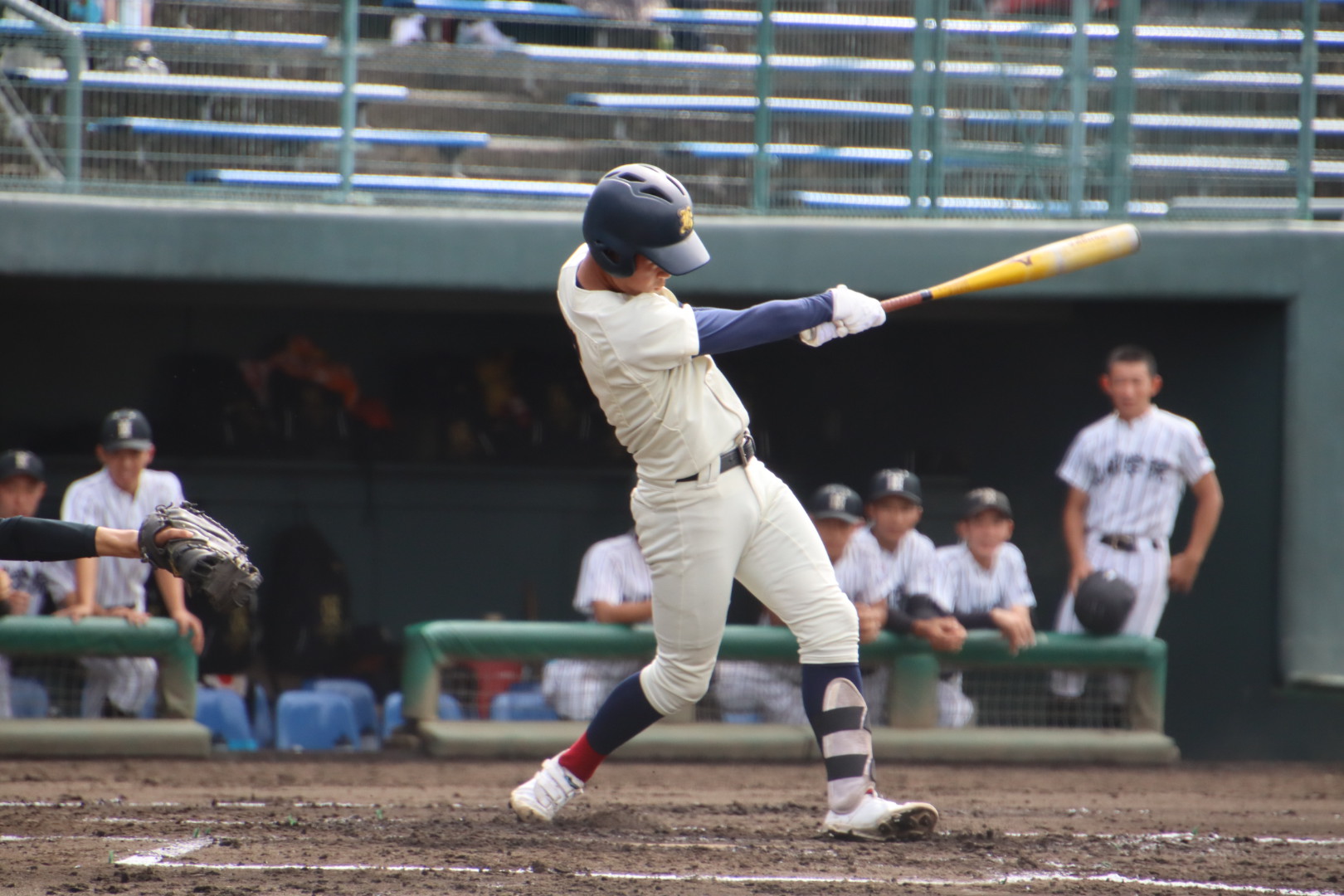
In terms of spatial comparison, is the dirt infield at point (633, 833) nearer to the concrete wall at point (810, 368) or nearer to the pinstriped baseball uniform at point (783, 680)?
the pinstriped baseball uniform at point (783, 680)

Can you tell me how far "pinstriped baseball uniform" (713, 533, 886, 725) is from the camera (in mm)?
5332

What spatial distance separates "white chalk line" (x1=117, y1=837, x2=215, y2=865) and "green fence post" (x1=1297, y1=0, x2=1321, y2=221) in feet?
16.1

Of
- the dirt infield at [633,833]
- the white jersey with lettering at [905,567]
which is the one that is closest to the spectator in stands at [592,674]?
the dirt infield at [633,833]

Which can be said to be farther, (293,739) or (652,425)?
(293,739)

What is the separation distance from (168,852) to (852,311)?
1910 mm

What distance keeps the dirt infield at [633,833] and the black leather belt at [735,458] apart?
2.76 feet

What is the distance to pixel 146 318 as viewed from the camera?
6.95 meters

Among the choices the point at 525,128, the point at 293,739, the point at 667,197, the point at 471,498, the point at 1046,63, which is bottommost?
the point at 293,739

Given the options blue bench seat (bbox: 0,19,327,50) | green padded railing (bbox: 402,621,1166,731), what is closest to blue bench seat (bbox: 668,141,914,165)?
blue bench seat (bbox: 0,19,327,50)

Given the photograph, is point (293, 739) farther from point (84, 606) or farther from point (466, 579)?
point (466, 579)

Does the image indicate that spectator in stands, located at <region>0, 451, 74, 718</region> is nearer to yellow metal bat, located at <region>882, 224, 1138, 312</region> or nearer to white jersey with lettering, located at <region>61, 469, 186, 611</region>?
white jersey with lettering, located at <region>61, 469, 186, 611</region>

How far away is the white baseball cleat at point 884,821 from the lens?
3.29 m

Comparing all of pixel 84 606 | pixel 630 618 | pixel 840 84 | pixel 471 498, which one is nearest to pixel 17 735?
pixel 84 606

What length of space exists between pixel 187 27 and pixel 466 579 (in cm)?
282
